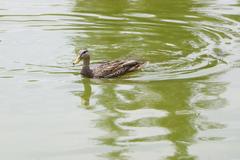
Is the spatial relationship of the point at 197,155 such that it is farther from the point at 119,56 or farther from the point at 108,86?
the point at 119,56

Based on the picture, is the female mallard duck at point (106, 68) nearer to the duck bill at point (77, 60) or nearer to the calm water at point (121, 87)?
the duck bill at point (77, 60)

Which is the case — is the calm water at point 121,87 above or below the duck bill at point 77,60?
below

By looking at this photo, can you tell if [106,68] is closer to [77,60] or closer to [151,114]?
[77,60]

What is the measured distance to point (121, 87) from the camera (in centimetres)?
916

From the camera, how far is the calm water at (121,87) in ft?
22.9

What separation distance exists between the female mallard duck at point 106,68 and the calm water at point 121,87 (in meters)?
0.12

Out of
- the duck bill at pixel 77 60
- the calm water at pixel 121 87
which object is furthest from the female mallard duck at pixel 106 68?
the calm water at pixel 121 87

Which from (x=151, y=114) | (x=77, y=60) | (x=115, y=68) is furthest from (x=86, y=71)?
(x=151, y=114)

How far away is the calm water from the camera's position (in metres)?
6.99

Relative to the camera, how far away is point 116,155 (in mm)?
6699

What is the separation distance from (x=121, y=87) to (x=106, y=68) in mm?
609

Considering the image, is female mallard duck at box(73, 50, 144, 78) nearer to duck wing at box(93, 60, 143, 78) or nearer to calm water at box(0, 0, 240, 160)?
duck wing at box(93, 60, 143, 78)

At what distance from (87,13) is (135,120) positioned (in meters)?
6.94

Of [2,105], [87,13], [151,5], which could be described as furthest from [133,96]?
[151,5]
